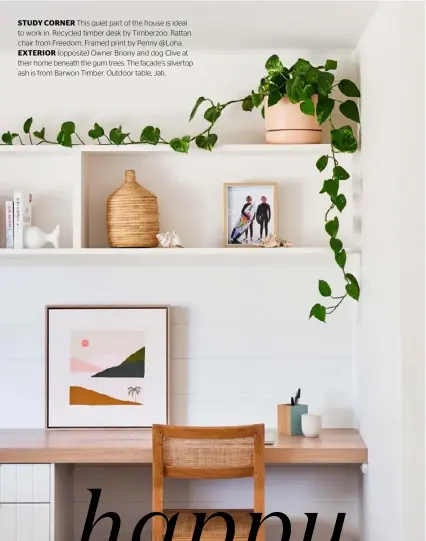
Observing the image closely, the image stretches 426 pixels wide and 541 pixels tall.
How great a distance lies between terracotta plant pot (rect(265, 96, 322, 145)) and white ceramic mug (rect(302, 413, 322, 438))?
1129 mm

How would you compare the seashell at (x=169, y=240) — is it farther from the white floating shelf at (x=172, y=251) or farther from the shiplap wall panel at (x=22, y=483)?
the shiplap wall panel at (x=22, y=483)

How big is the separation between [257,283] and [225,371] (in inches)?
16.0

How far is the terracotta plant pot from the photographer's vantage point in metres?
3.67

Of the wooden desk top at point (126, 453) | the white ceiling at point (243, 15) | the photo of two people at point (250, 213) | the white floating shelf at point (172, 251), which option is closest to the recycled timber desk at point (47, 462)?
the wooden desk top at point (126, 453)

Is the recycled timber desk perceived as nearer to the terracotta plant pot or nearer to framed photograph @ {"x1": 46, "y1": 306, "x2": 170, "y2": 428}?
framed photograph @ {"x1": 46, "y1": 306, "x2": 170, "y2": 428}

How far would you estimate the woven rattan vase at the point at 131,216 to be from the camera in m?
3.69

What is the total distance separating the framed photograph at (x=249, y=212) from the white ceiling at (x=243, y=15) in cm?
62

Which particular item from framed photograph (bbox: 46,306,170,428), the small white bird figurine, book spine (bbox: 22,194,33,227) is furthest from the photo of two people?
book spine (bbox: 22,194,33,227)

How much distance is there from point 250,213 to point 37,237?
0.90 m

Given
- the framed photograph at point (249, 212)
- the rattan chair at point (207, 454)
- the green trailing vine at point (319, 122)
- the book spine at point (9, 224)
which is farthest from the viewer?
the framed photograph at point (249, 212)

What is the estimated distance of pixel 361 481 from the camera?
3791 millimetres

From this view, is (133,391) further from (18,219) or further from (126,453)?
(18,219)

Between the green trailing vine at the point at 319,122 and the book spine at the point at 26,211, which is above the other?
the green trailing vine at the point at 319,122

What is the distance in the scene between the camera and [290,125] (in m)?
3.68
